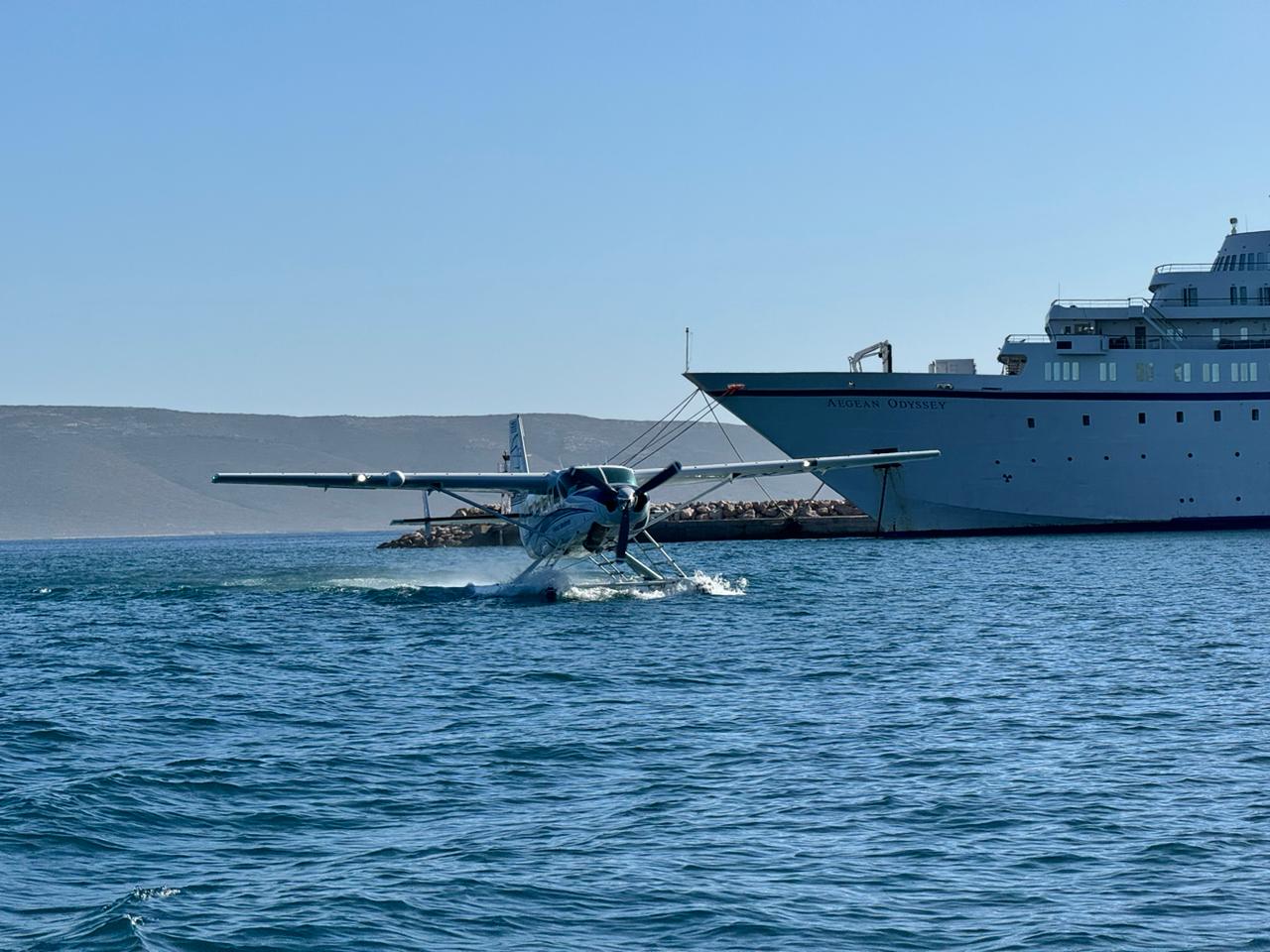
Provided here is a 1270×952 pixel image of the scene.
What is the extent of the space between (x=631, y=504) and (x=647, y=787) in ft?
66.1

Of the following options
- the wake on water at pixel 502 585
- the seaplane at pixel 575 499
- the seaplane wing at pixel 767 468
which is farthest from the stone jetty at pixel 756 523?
the seaplane at pixel 575 499

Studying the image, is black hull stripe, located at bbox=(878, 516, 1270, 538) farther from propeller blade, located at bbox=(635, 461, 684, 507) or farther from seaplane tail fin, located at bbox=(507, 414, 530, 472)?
propeller blade, located at bbox=(635, 461, 684, 507)

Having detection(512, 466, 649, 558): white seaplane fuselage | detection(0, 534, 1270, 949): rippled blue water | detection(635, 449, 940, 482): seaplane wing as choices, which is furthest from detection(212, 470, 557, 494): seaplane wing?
detection(0, 534, 1270, 949): rippled blue water

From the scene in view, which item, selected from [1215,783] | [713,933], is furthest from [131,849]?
[1215,783]

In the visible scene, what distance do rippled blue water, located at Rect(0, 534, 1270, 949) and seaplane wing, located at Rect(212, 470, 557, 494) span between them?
24.7 feet

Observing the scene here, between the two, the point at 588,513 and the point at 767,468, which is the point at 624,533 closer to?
the point at 588,513

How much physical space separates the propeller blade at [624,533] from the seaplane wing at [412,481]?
8.46 ft

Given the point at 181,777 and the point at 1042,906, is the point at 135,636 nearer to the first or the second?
the point at 181,777

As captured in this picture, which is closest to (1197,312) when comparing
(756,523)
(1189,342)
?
(1189,342)

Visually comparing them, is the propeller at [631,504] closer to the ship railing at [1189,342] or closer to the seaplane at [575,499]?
the seaplane at [575,499]

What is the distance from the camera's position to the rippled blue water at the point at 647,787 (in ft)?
30.0

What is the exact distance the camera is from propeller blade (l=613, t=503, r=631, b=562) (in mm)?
32219

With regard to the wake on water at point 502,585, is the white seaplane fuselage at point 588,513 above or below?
above

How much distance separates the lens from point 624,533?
32312mm
